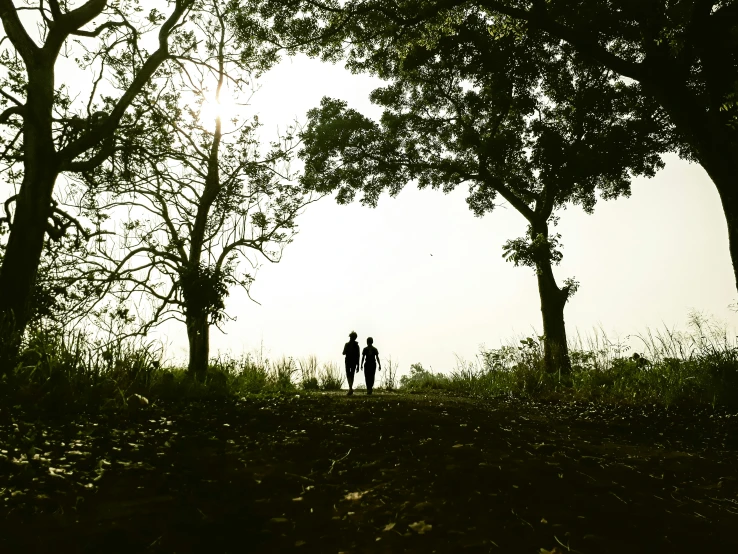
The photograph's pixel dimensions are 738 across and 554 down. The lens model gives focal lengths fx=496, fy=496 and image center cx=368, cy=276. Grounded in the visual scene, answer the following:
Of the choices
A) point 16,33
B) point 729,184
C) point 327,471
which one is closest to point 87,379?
point 327,471

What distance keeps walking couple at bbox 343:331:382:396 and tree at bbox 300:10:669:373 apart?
14.6 ft

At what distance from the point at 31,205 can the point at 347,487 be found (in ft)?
22.9

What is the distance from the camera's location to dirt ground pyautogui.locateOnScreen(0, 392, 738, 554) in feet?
9.53

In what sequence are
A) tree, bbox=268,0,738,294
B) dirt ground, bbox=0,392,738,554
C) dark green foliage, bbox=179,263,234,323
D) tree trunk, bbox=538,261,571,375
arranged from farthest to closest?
tree trunk, bbox=538,261,571,375
dark green foliage, bbox=179,263,234,323
tree, bbox=268,0,738,294
dirt ground, bbox=0,392,738,554

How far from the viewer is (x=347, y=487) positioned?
12.5 ft

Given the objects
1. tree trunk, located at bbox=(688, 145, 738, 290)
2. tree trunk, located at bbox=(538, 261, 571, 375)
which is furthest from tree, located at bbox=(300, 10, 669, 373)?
tree trunk, located at bbox=(688, 145, 738, 290)

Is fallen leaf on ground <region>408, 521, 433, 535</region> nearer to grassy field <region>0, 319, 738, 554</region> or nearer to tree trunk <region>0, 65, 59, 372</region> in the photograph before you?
grassy field <region>0, 319, 738, 554</region>

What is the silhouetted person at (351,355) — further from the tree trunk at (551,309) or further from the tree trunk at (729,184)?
the tree trunk at (729,184)

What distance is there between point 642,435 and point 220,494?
5304 mm

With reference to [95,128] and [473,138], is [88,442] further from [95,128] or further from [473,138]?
[473,138]

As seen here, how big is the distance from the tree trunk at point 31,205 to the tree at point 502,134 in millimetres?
6451

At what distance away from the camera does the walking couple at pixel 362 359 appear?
11383 millimetres

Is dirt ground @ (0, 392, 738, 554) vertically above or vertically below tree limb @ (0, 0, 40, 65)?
below

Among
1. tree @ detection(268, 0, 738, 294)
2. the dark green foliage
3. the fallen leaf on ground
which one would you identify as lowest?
the fallen leaf on ground
